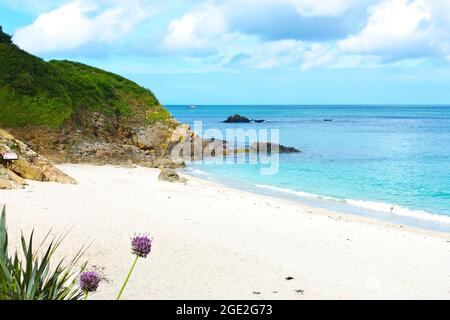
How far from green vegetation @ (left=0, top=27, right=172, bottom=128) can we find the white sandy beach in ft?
50.2

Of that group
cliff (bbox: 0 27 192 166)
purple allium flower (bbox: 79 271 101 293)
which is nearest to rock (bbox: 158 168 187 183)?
cliff (bbox: 0 27 192 166)

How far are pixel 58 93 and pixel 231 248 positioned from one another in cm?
2543

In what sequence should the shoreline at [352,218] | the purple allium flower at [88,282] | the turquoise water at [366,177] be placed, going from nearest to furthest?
the purple allium flower at [88,282]
the shoreline at [352,218]
the turquoise water at [366,177]

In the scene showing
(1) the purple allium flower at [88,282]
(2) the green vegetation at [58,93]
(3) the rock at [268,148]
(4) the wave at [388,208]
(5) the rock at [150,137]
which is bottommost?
(4) the wave at [388,208]

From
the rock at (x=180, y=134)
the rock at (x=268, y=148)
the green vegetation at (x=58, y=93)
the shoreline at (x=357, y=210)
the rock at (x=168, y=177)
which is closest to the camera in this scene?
the shoreline at (x=357, y=210)

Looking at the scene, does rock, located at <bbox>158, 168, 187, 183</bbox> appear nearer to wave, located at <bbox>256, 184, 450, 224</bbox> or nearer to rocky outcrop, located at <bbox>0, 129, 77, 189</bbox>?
wave, located at <bbox>256, 184, 450, 224</bbox>

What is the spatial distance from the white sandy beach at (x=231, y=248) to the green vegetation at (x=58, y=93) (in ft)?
50.2

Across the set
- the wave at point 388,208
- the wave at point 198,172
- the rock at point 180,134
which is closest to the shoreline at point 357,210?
the wave at point 388,208

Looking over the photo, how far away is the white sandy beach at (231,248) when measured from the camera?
8.79 meters

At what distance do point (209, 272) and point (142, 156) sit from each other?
24.1 meters

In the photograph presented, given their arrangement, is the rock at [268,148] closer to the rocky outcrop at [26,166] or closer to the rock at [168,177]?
the rock at [168,177]
